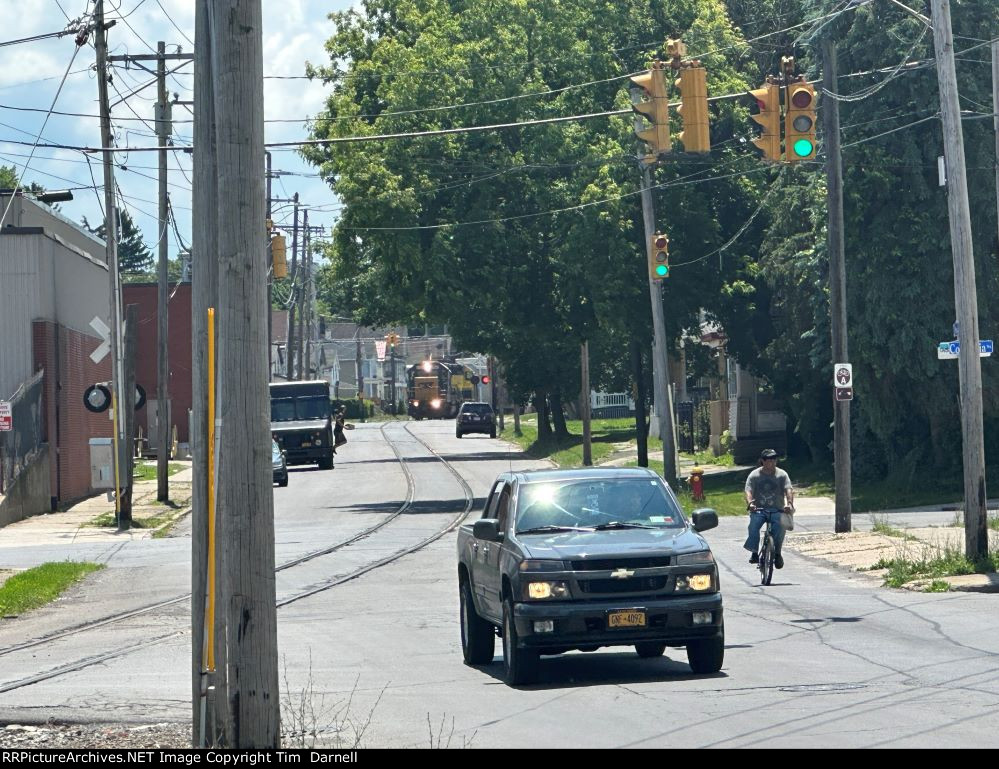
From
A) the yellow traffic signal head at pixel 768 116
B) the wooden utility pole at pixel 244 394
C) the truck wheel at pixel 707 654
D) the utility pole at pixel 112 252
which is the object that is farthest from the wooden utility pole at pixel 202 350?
the utility pole at pixel 112 252

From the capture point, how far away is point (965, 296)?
19.9 metres

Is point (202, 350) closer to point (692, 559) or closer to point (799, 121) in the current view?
point (692, 559)

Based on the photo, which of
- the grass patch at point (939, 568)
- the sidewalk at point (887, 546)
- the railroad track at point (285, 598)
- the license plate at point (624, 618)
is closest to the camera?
the license plate at point (624, 618)

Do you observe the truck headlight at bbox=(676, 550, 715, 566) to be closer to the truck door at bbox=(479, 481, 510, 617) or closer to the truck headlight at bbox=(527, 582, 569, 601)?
the truck headlight at bbox=(527, 582, 569, 601)

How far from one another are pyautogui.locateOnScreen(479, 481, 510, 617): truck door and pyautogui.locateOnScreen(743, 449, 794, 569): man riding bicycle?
279 inches

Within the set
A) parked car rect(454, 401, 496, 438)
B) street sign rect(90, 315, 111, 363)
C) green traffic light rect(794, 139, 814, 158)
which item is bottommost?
parked car rect(454, 401, 496, 438)

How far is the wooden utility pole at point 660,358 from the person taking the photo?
117 ft

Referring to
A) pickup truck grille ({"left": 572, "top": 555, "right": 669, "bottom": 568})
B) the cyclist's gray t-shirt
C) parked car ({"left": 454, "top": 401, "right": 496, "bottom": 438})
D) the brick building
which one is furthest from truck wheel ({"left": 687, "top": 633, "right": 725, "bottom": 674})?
parked car ({"left": 454, "top": 401, "right": 496, "bottom": 438})

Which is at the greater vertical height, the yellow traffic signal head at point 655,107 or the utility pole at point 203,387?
the yellow traffic signal head at point 655,107

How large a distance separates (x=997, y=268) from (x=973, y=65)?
4470 mm

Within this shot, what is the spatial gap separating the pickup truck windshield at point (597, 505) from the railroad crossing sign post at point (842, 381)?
13.8m

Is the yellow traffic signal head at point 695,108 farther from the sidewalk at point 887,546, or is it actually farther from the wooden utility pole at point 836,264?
the wooden utility pole at point 836,264

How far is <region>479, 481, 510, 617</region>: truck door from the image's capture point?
12.7 meters

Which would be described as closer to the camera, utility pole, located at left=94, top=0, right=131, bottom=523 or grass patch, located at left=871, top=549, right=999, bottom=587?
grass patch, located at left=871, top=549, right=999, bottom=587
